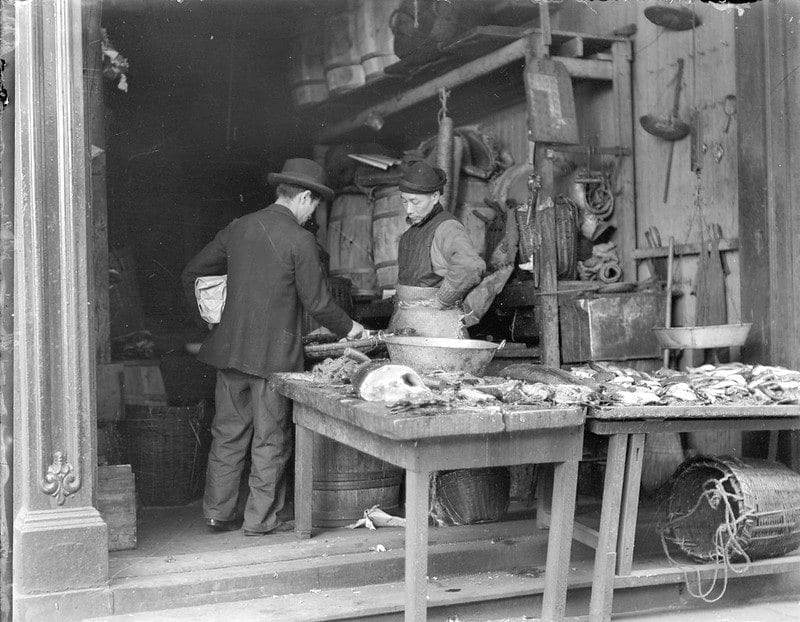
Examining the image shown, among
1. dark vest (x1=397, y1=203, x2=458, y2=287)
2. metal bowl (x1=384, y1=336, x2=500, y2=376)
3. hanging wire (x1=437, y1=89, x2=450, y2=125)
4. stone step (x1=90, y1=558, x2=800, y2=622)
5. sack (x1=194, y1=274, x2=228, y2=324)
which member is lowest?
stone step (x1=90, y1=558, x2=800, y2=622)

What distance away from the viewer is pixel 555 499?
4391mm

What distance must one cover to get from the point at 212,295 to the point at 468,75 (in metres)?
3.00

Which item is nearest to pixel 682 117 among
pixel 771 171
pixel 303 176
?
pixel 771 171

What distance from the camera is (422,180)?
6.59m

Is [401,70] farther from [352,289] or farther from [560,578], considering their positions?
[560,578]

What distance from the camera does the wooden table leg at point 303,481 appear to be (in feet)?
18.6

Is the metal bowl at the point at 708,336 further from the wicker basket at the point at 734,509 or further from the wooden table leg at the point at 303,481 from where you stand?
the wooden table leg at the point at 303,481

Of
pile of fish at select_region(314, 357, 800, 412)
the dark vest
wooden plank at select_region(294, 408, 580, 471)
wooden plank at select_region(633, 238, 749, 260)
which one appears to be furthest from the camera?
the dark vest

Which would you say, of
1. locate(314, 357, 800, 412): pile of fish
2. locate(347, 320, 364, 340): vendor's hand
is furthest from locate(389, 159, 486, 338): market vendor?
locate(314, 357, 800, 412): pile of fish

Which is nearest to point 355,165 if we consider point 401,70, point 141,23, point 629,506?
point 401,70

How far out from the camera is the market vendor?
20.5 feet

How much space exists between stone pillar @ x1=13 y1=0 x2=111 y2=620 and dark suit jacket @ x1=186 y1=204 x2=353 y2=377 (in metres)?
1.25

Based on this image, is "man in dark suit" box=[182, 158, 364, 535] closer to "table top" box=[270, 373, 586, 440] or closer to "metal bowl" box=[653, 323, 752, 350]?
"table top" box=[270, 373, 586, 440]

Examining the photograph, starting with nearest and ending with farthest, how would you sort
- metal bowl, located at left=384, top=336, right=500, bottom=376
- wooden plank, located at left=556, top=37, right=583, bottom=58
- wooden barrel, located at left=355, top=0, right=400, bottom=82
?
metal bowl, located at left=384, top=336, right=500, bottom=376 < wooden plank, located at left=556, top=37, right=583, bottom=58 < wooden barrel, located at left=355, top=0, right=400, bottom=82
